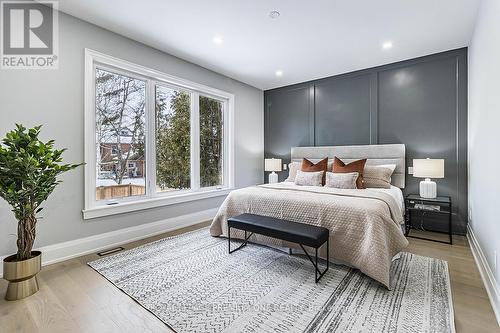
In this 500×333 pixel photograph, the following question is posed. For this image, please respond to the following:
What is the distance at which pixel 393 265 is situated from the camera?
8.25ft

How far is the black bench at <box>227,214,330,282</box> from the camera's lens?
217 centimetres

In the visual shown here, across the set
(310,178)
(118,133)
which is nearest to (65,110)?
(118,133)

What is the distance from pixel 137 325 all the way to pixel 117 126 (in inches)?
97.7

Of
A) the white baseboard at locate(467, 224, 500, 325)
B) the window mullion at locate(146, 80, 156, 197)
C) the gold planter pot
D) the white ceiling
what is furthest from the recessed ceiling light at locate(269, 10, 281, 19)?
the gold planter pot

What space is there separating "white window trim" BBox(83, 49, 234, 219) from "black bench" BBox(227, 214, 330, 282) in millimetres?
1475

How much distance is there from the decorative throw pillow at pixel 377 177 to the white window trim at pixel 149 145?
2.46 m

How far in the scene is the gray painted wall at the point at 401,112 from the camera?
3516 millimetres

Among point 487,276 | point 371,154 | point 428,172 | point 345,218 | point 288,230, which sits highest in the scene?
point 371,154

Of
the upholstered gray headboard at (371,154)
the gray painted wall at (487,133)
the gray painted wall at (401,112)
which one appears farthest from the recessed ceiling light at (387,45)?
the upholstered gray headboard at (371,154)

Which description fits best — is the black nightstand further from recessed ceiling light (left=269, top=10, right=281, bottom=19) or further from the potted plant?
the potted plant

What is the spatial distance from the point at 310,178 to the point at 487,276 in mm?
2192

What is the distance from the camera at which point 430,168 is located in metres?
3.31

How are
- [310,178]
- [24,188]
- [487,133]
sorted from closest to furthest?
[24,188]
[487,133]
[310,178]

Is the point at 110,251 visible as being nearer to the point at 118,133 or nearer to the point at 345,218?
the point at 118,133
